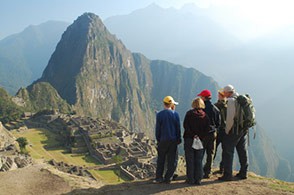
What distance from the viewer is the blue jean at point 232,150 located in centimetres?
848

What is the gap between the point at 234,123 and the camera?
8.37 m

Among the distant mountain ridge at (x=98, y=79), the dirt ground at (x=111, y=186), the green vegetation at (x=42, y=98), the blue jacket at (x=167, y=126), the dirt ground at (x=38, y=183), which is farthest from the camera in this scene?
the distant mountain ridge at (x=98, y=79)

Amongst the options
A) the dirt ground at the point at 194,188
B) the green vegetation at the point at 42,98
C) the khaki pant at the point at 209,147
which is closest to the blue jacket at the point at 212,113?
the khaki pant at the point at 209,147

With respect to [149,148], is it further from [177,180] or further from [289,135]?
[289,135]

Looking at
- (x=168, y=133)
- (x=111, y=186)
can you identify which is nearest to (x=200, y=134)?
(x=168, y=133)

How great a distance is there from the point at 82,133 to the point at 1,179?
38.3 metres

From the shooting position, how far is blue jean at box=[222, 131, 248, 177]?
8.48m

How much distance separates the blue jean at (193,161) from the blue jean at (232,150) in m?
0.85

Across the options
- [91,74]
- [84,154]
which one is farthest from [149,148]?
[91,74]

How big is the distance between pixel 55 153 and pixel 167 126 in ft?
114

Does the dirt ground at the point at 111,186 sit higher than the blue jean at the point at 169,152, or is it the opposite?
the blue jean at the point at 169,152

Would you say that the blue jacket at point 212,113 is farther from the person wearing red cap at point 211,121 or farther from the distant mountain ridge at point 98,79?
the distant mountain ridge at point 98,79

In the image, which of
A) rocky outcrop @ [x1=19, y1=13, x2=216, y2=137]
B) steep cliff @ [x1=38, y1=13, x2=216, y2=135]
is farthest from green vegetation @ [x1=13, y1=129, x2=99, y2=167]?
steep cliff @ [x1=38, y1=13, x2=216, y2=135]

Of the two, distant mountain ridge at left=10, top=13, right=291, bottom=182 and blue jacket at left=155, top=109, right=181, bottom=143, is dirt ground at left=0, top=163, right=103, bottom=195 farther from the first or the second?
distant mountain ridge at left=10, top=13, right=291, bottom=182
